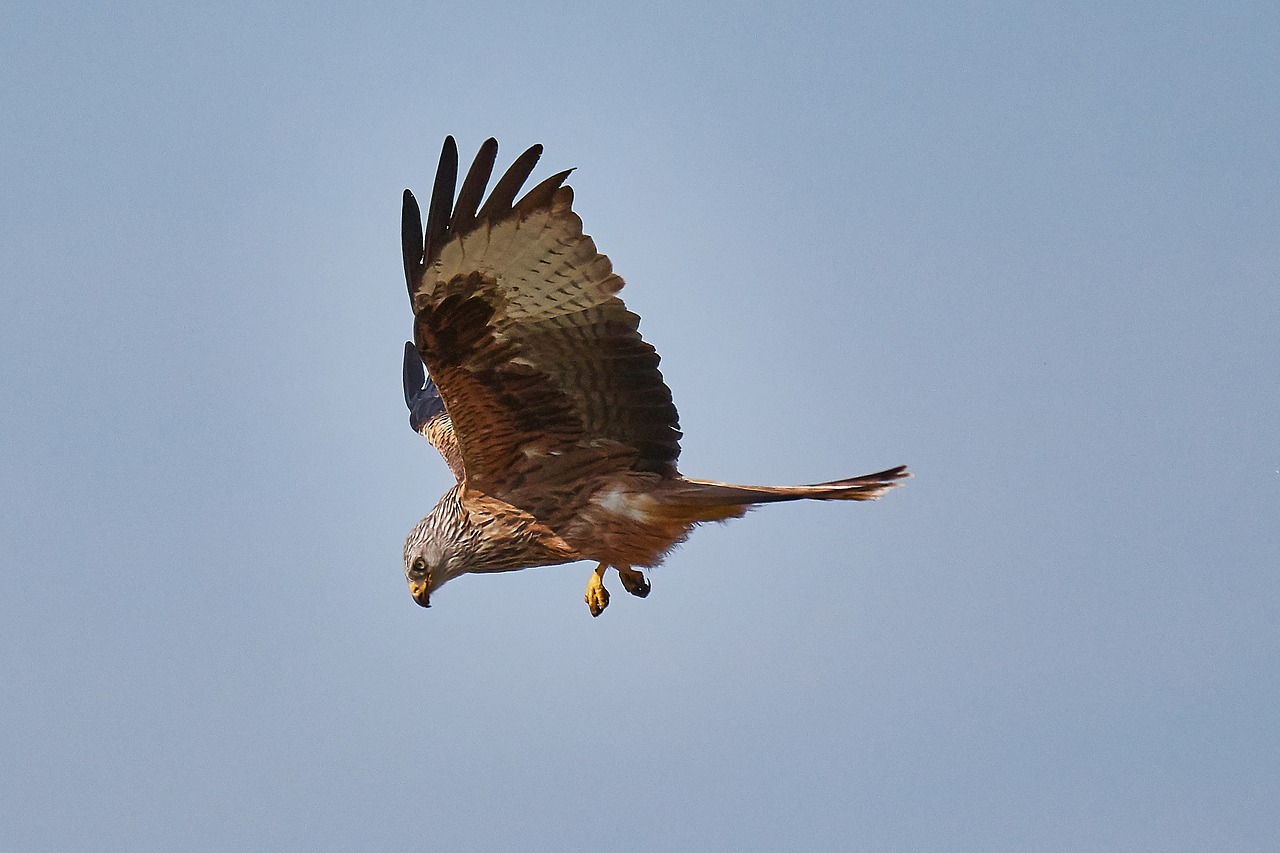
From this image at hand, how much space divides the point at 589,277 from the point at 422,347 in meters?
0.85

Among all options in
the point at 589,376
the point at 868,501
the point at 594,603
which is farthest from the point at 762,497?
the point at 594,603

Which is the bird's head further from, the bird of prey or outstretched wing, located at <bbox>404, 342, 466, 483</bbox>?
outstretched wing, located at <bbox>404, 342, 466, 483</bbox>

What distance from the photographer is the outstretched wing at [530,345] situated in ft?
24.0

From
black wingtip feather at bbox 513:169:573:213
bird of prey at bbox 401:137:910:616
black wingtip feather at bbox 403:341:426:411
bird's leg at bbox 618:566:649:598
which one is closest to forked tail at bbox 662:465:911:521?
bird of prey at bbox 401:137:910:616

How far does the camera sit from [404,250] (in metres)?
7.38

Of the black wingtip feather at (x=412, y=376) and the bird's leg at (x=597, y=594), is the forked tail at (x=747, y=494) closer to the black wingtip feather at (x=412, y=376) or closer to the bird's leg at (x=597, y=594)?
the bird's leg at (x=597, y=594)

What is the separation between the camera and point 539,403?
809 centimetres

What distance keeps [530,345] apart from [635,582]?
1.82 m

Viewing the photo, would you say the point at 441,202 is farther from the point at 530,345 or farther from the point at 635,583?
the point at 635,583

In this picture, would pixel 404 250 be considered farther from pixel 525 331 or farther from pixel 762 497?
pixel 762 497

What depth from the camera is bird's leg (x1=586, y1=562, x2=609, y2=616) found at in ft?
30.2

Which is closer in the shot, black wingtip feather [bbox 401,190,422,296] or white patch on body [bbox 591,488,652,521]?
black wingtip feather [bbox 401,190,422,296]

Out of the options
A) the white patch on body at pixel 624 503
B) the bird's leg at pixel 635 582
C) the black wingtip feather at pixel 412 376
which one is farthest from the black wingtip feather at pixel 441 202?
the black wingtip feather at pixel 412 376

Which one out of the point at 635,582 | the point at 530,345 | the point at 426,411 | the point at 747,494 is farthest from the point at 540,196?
the point at 426,411
